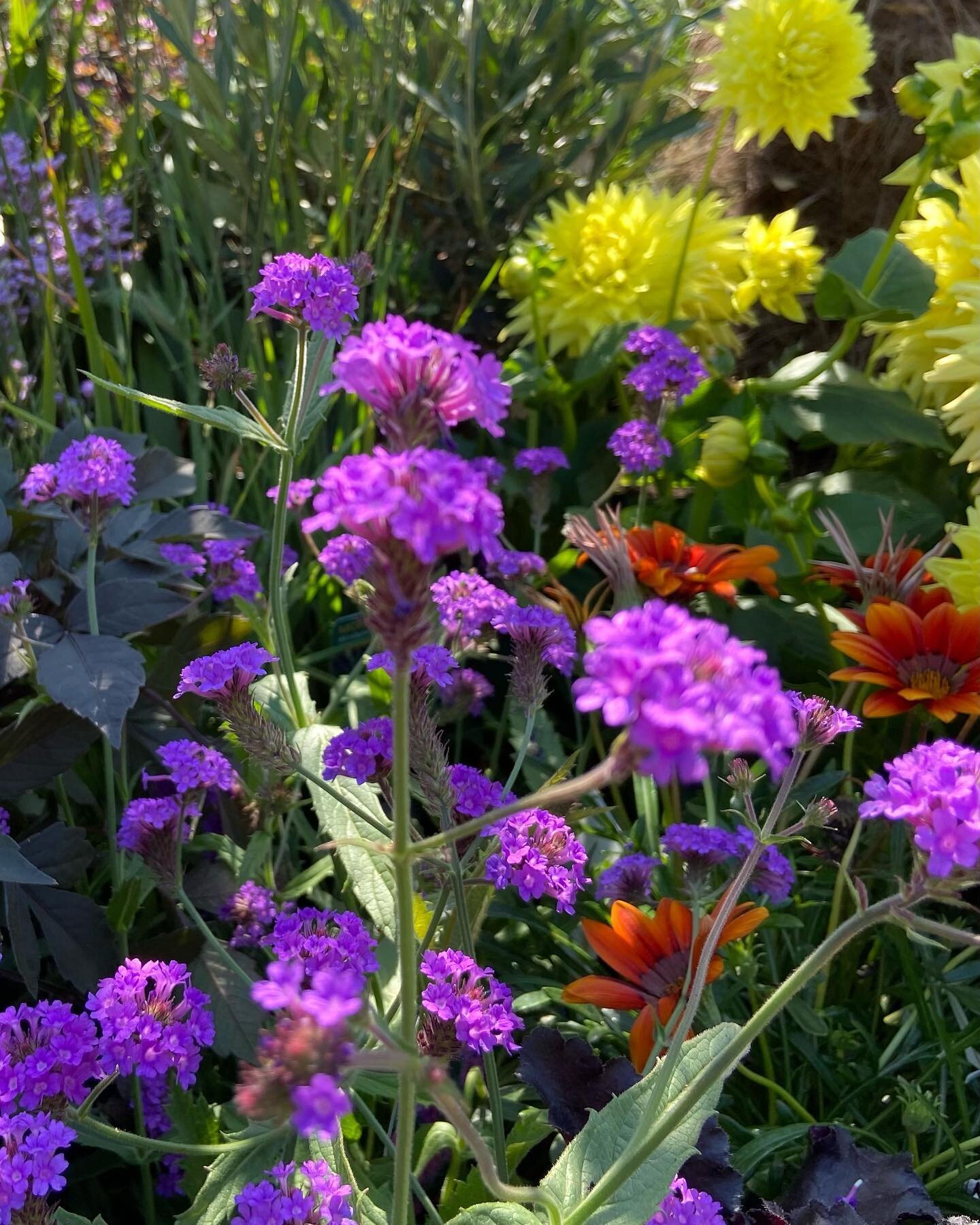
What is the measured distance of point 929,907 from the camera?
3.29 feet

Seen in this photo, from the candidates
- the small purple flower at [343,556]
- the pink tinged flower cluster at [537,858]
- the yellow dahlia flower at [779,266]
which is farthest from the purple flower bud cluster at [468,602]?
the yellow dahlia flower at [779,266]

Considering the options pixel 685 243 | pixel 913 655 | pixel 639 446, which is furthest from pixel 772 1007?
pixel 685 243

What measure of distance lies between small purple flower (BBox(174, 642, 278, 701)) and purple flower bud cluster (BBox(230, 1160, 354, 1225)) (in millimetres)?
228

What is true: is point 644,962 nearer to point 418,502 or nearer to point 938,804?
point 938,804

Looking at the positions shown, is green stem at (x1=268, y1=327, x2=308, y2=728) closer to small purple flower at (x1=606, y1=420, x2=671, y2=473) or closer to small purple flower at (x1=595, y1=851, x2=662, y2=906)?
small purple flower at (x1=595, y1=851, x2=662, y2=906)

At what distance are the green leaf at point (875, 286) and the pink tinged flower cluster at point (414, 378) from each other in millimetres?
879

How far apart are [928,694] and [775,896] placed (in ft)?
0.69

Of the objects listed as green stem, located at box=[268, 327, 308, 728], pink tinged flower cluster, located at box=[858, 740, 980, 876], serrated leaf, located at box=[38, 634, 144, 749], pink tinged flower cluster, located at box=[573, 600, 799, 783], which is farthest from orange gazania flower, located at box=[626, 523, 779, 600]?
pink tinged flower cluster, located at box=[573, 600, 799, 783]

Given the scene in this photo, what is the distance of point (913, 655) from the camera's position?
89 centimetres

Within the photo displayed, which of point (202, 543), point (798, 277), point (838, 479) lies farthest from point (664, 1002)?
point (798, 277)

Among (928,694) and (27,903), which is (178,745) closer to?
(27,903)

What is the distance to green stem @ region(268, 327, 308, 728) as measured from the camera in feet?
2.17

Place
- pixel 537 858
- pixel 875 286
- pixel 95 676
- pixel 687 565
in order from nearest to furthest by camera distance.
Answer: pixel 537 858 < pixel 95 676 < pixel 687 565 < pixel 875 286

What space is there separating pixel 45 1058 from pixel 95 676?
0.85ft
